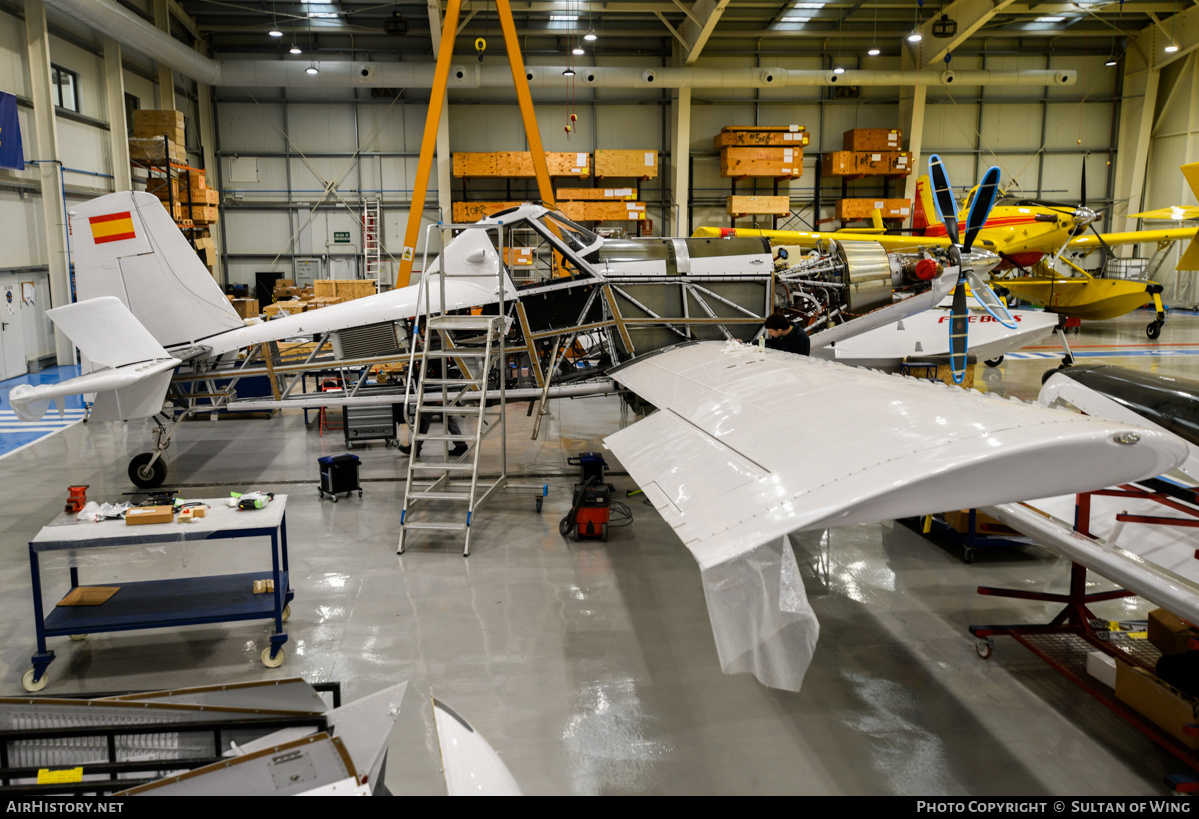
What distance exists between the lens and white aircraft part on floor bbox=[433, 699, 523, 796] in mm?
2221

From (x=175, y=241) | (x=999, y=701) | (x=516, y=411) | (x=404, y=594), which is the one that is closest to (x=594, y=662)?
(x=404, y=594)

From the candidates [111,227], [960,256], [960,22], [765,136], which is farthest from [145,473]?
[960,22]

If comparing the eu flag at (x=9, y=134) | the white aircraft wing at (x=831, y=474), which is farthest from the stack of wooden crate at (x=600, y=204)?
the white aircraft wing at (x=831, y=474)

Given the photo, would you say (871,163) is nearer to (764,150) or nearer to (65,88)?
(764,150)

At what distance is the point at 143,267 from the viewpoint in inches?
332

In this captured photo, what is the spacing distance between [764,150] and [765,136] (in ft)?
1.36

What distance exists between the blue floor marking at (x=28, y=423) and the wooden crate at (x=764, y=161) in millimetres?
18517

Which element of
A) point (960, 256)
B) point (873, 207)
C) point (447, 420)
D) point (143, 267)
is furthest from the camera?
point (873, 207)

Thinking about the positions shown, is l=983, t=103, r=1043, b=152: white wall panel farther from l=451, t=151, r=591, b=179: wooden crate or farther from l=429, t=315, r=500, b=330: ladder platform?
l=429, t=315, r=500, b=330: ladder platform

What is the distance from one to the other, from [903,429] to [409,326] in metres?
6.10

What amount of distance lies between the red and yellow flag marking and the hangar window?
36.6 feet

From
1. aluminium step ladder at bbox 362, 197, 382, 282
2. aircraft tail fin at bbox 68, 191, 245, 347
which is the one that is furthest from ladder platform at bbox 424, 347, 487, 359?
aluminium step ladder at bbox 362, 197, 382, 282

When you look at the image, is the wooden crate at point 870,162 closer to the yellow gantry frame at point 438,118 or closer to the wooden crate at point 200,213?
the yellow gantry frame at point 438,118

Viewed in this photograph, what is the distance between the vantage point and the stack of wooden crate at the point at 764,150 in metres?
23.4
